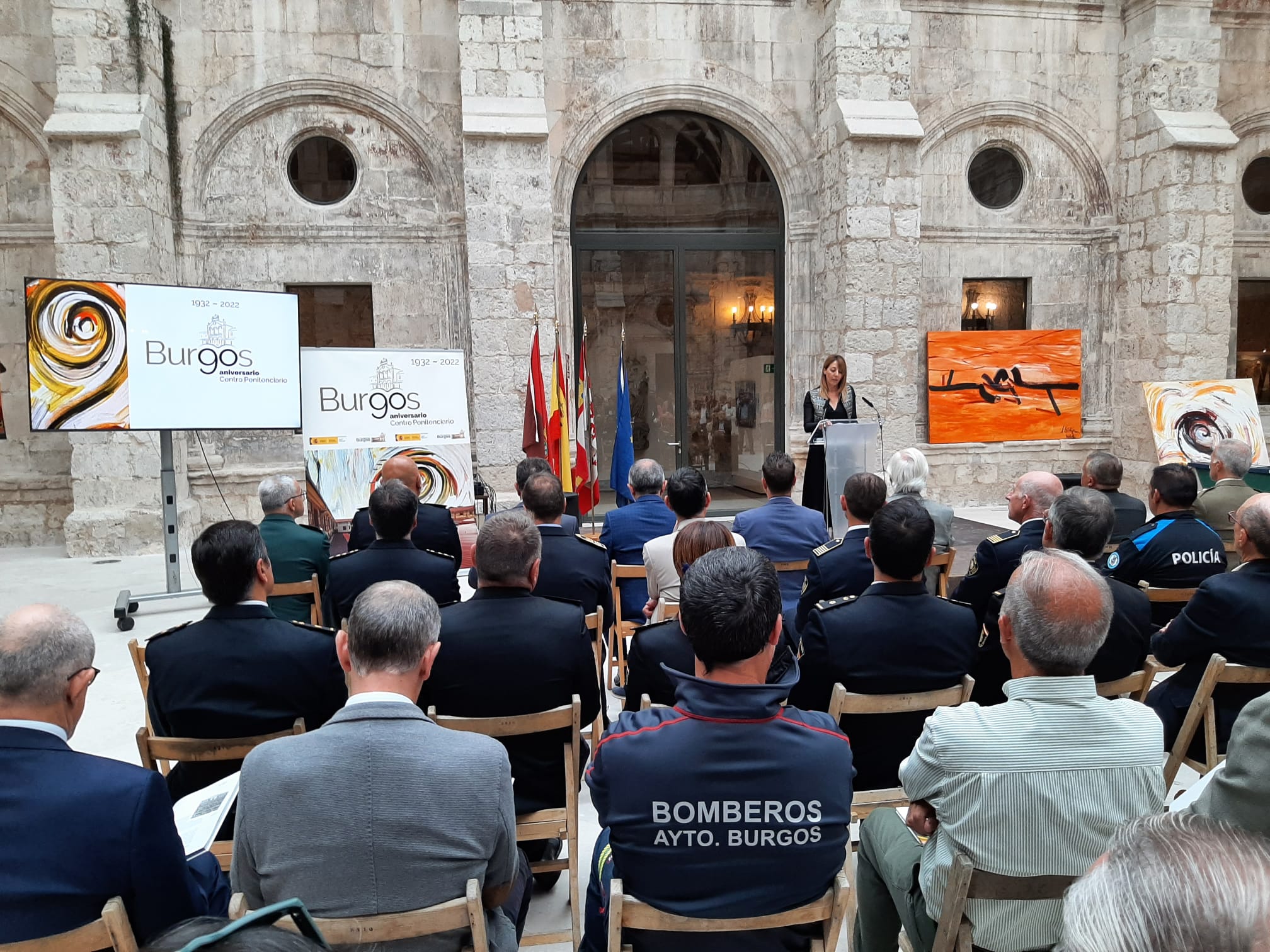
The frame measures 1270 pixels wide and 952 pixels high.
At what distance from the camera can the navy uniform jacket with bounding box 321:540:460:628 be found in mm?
3504

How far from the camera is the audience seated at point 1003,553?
3398mm

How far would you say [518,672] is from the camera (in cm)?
247

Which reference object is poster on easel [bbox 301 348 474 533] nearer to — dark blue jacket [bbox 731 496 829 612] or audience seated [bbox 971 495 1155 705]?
dark blue jacket [bbox 731 496 829 612]

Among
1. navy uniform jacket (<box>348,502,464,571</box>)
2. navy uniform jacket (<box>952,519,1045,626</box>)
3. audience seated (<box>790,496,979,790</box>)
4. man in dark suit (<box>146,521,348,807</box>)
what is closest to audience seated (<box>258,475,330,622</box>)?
navy uniform jacket (<box>348,502,464,571</box>)

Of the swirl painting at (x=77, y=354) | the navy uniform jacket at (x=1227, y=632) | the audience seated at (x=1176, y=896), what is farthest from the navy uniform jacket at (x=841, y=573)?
the swirl painting at (x=77, y=354)

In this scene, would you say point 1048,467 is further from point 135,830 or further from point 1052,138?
point 135,830

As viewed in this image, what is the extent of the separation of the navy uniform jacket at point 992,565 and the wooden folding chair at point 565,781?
5.98ft

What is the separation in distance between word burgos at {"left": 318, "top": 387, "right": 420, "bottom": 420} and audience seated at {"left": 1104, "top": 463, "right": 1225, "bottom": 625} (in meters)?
5.19

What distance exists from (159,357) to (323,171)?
4.16 metres

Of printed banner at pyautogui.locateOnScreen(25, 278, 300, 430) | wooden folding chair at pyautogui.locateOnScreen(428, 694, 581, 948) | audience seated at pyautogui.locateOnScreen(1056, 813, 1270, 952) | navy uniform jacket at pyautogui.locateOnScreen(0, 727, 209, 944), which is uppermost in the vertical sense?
printed banner at pyautogui.locateOnScreen(25, 278, 300, 430)

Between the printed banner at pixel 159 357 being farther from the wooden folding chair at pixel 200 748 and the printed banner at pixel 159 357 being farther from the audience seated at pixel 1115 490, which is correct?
the audience seated at pixel 1115 490

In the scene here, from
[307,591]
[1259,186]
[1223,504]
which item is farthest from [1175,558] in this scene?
[1259,186]

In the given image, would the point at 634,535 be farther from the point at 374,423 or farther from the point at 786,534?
the point at 374,423

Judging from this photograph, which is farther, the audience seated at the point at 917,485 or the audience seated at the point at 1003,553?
the audience seated at the point at 917,485
